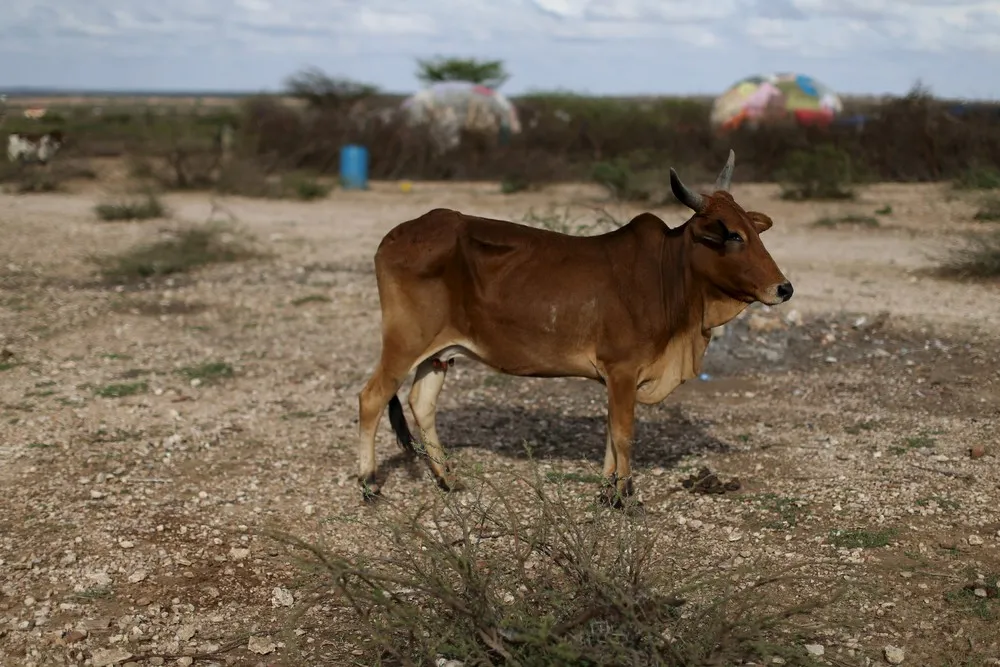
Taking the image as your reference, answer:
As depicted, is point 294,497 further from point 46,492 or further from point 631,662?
point 631,662

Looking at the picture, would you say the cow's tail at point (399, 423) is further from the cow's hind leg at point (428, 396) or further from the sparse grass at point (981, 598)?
the sparse grass at point (981, 598)

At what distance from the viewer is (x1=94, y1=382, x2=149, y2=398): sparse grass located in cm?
773

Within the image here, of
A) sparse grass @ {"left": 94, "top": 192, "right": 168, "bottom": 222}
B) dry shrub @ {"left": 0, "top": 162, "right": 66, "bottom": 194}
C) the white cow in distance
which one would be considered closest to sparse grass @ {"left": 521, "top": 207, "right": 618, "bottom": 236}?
sparse grass @ {"left": 94, "top": 192, "right": 168, "bottom": 222}

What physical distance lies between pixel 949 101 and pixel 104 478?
22.5m

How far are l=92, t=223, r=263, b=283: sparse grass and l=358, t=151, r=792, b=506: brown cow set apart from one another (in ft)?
23.5

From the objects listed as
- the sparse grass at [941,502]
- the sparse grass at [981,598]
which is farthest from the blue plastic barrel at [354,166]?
the sparse grass at [981,598]

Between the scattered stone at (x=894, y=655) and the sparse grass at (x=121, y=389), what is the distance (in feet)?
17.7

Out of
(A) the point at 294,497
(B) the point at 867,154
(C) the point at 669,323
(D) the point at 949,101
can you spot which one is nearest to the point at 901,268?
(C) the point at 669,323

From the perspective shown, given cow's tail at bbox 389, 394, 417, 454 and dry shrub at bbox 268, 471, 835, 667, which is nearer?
dry shrub at bbox 268, 471, 835, 667

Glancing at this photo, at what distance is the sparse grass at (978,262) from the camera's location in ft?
37.1

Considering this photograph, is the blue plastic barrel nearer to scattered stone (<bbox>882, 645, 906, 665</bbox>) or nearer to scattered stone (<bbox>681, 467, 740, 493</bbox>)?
scattered stone (<bbox>681, 467, 740, 493</bbox>)

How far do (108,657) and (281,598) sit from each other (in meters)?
0.77

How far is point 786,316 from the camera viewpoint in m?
9.30

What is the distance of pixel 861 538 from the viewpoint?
520cm
